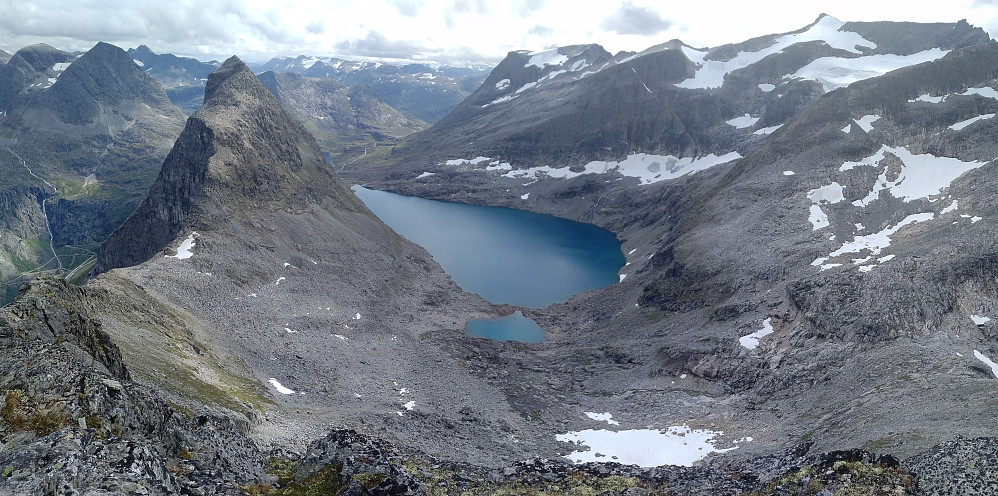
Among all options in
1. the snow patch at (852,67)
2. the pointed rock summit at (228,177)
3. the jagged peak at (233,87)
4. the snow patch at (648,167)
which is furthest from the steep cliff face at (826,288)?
the jagged peak at (233,87)

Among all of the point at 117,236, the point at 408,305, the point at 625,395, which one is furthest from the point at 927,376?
the point at 117,236

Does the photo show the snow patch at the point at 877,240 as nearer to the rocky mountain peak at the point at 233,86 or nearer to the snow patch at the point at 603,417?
the snow patch at the point at 603,417

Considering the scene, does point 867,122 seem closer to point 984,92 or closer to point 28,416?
point 984,92

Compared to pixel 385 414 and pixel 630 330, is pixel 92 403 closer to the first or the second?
pixel 385 414

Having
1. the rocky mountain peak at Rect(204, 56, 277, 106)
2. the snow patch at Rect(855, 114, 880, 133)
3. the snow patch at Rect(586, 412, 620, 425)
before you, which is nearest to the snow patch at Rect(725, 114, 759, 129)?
the snow patch at Rect(855, 114, 880, 133)

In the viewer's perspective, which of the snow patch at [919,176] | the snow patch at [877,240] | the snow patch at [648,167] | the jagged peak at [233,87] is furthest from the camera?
the snow patch at [648,167]

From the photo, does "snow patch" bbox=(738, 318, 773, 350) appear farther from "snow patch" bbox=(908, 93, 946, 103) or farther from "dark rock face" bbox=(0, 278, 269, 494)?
"snow patch" bbox=(908, 93, 946, 103)

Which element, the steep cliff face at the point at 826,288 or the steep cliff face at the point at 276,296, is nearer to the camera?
the steep cliff face at the point at 826,288

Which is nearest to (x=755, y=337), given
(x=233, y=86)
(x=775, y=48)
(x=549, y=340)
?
(x=549, y=340)
